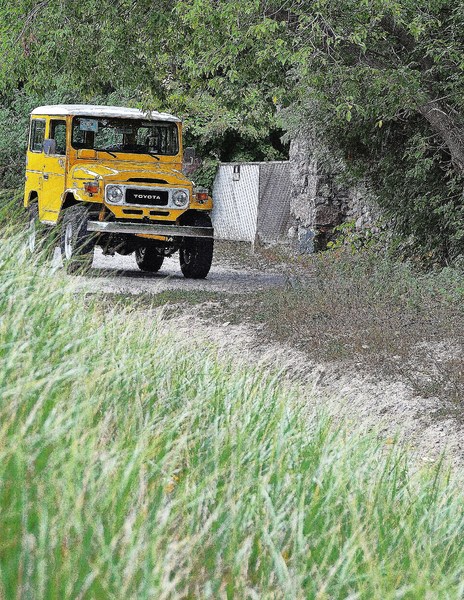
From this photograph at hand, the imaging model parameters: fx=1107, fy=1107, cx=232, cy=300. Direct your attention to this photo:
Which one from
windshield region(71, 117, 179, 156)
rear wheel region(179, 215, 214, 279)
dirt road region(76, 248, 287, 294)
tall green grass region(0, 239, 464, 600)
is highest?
windshield region(71, 117, 179, 156)

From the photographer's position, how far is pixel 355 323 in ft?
32.8

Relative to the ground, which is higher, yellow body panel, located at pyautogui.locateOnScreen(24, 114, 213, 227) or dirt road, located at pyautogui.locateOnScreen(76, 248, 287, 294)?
yellow body panel, located at pyautogui.locateOnScreen(24, 114, 213, 227)

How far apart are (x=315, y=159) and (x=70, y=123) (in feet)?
17.3

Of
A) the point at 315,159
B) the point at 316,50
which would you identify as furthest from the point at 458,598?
the point at 315,159

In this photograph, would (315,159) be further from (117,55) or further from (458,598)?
(458,598)

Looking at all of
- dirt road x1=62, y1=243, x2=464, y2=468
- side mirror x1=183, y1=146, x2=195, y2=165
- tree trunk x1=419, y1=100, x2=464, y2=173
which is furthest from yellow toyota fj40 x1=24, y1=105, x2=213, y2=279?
tree trunk x1=419, y1=100, x2=464, y2=173

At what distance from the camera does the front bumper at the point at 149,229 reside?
13578mm

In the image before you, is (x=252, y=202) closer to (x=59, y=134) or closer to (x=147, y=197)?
(x=59, y=134)

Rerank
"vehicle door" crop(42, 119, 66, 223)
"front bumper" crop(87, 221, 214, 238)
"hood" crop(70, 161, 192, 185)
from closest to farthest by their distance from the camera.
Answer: "front bumper" crop(87, 221, 214, 238) < "hood" crop(70, 161, 192, 185) < "vehicle door" crop(42, 119, 66, 223)

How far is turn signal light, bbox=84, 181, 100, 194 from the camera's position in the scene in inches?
543

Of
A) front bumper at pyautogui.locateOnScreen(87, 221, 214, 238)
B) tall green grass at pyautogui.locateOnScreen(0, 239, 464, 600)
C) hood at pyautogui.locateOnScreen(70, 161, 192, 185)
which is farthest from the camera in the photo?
hood at pyautogui.locateOnScreen(70, 161, 192, 185)

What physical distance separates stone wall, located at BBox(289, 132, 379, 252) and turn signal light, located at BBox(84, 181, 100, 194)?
16.0 ft

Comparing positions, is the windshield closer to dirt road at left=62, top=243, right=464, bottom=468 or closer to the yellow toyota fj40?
the yellow toyota fj40

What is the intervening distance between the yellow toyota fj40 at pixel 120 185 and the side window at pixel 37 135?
0.01 metres
